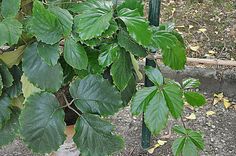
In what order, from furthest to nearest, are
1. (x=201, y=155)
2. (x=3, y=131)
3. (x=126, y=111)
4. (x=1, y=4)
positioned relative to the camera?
(x=126, y=111) < (x=201, y=155) < (x=3, y=131) < (x=1, y=4)

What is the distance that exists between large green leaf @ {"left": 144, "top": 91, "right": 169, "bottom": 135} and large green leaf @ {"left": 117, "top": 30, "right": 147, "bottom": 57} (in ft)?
0.36

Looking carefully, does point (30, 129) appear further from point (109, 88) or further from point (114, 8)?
point (114, 8)

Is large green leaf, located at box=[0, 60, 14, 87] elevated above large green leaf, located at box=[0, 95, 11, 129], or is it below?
above

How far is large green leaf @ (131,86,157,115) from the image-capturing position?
1.04m

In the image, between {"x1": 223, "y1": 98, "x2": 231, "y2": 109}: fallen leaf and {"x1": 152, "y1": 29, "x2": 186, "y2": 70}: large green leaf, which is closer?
{"x1": 152, "y1": 29, "x2": 186, "y2": 70}: large green leaf

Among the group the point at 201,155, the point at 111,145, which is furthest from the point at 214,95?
the point at 111,145

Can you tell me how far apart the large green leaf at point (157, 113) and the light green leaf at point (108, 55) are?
14cm

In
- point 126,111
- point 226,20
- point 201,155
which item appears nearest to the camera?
point 201,155

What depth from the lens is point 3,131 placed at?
1.15 metres

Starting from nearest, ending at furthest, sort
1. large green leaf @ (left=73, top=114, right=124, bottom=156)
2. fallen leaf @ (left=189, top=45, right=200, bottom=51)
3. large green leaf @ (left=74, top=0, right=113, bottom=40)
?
large green leaf @ (left=74, top=0, right=113, bottom=40)
large green leaf @ (left=73, top=114, right=124, bottom=156)
fallen leaf @ (left=189, top=45, right=200, bottom=51)

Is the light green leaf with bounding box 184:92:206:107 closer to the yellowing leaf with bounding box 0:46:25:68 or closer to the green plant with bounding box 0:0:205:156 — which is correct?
Result: the green plant with bounding box 0:0:205:156

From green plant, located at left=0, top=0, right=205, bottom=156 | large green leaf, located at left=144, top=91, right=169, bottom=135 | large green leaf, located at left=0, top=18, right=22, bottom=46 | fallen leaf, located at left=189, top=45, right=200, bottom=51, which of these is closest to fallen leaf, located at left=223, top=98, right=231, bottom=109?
fallen leaf, located at left=189, top=45, right=200, bottom=51

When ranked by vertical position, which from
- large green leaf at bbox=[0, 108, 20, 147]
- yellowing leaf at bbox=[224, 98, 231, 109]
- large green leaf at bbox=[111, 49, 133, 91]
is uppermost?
large green leaf at bbox=[111, 49, 133, 91]

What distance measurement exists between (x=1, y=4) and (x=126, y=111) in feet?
3.72
